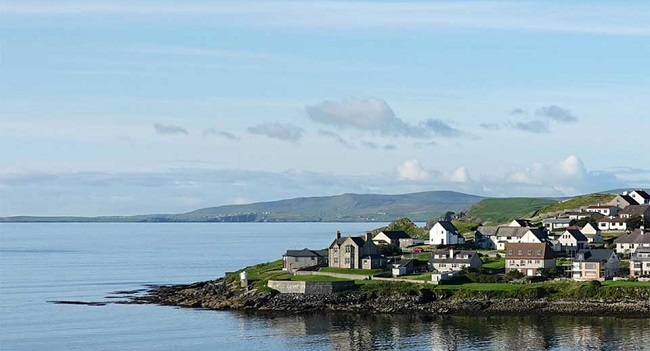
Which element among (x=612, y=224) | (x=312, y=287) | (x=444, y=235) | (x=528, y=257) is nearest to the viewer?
(x=312, y=287)

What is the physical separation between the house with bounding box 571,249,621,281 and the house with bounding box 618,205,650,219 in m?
29.4

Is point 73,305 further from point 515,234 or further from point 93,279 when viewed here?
point 515,234

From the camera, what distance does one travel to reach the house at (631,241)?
10004 centimetres

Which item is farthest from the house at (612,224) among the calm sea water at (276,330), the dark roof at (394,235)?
the calm sea water at (276,330)

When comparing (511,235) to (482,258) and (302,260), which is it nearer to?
(482,258)

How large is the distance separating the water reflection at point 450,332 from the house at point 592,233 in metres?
32.3

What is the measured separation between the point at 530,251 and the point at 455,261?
275 inches

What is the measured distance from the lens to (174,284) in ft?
391

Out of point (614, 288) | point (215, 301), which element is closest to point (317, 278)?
point (215, 301)

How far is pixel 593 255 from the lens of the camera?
9531 cm

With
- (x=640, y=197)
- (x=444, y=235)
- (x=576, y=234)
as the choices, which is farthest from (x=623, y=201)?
(x=576, y=234)

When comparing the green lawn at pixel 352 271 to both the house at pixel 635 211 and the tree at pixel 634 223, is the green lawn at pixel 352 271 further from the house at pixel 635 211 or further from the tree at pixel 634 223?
the house at pixel 635 211

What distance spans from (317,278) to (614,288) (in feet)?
85.8

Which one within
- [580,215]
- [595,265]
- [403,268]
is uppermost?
[580,215]
